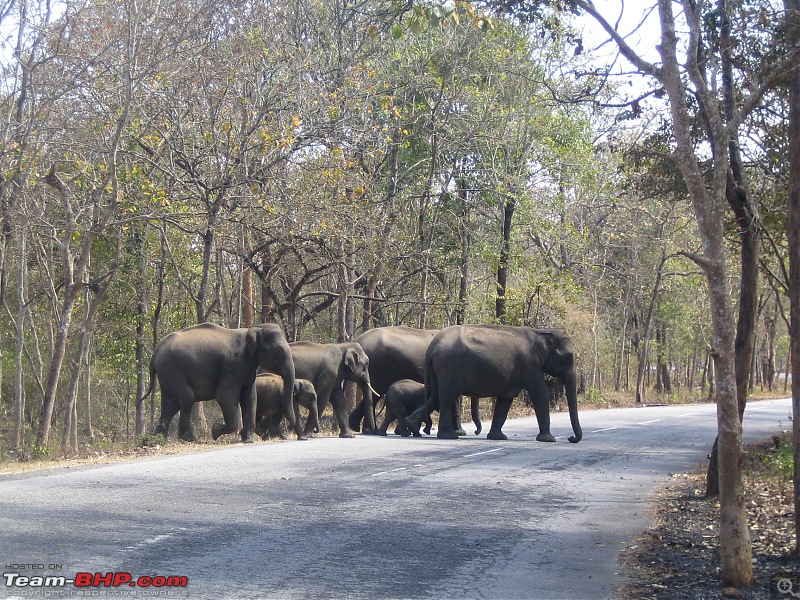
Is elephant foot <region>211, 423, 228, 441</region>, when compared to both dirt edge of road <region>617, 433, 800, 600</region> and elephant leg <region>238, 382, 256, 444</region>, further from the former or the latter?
dirt edge of road <region>617, 433, 800, 600</region>

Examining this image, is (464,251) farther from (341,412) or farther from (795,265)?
(795,265)

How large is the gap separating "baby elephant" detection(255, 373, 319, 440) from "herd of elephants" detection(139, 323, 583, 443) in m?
0.02

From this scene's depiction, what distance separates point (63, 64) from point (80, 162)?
6.65ft

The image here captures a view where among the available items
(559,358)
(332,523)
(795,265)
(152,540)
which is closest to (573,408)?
(559,358)

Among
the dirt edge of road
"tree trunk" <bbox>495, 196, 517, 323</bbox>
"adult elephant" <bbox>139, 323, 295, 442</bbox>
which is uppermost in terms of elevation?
"tree trunk" <bbox>495, 196, 517, 323</bbox>

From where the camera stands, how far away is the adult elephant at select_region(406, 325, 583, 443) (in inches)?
810

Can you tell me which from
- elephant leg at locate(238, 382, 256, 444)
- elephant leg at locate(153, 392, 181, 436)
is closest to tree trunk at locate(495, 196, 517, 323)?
elephant leg at locate(238, 382, 256, 444)

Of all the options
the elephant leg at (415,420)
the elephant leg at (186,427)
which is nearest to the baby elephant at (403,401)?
the elephant leg at (415,420)

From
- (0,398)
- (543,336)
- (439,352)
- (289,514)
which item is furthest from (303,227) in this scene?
(0,398)

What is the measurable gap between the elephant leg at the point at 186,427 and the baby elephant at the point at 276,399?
160 cm

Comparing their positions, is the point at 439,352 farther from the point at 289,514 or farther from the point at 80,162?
the point at 289,514

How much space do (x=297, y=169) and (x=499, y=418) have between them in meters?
7.82

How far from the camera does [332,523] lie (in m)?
9.32

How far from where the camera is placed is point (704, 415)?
32062 millimetres
